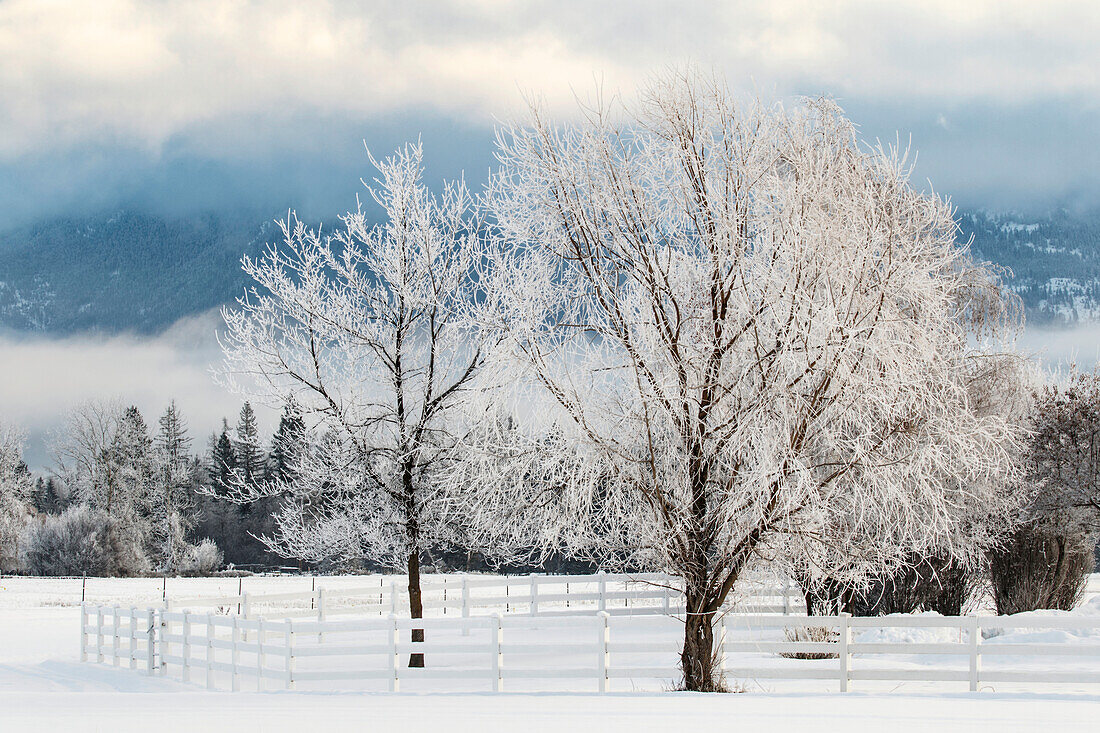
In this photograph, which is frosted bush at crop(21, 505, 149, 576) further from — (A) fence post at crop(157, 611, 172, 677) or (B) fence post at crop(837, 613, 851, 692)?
(B) fence post at crop(837, 613, 851, 692)

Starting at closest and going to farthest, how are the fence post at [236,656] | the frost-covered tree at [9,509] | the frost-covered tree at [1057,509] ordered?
1. the fence post at [236,656]
2. the frost-covered tree at [1057,509]
3. the frost-covered tree at [9,509]

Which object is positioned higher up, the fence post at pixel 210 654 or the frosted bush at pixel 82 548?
the fence post at pixel 210 654

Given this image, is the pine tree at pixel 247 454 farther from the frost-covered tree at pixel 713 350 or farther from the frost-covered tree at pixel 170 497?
the frost-covered tree at pixel 713 350

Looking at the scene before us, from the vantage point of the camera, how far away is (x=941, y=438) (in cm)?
1141

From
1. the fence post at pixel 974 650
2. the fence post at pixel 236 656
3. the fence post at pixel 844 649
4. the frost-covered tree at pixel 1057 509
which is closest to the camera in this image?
the fence post at pixel 974 650

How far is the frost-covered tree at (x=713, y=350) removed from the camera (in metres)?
10.9

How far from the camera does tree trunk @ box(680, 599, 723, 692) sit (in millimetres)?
11891

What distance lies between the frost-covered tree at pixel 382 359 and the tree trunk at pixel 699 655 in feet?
17.7

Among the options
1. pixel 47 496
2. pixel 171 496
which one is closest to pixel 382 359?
pixel 171 496

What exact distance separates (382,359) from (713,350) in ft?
23.9

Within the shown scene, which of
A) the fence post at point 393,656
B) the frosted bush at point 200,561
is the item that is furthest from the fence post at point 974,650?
the frosted bush at point 200,561

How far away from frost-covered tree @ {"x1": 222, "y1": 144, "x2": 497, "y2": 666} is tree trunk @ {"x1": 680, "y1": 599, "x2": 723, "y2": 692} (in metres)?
5.40

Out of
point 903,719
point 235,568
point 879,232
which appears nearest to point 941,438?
point 879,232

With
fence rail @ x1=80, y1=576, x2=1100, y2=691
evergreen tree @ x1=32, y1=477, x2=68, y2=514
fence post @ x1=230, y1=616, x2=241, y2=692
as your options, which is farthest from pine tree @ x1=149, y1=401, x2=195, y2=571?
fence post @ x1=230, y1=616, x2=241, y2=692
